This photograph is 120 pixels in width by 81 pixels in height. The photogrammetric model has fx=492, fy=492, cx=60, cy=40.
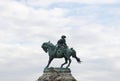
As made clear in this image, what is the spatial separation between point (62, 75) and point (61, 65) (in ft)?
2.76

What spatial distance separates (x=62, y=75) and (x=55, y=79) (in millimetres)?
672

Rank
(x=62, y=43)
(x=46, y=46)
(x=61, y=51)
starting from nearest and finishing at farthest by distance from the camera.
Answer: (x=61, y=51), (x=62, y=43), (x=46, y=46)

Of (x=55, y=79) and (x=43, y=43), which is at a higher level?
(x=43, y=43)

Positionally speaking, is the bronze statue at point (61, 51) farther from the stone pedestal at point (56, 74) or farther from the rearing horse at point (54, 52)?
the stone pedestal at point (56, 74)

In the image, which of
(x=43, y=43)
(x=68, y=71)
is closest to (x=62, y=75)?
(x=68, y=71)

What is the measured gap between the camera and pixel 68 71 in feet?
135

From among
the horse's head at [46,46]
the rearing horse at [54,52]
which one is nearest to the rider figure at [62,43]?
the rearing horse at [54,52]

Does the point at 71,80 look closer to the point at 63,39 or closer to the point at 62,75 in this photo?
the point at 62,75

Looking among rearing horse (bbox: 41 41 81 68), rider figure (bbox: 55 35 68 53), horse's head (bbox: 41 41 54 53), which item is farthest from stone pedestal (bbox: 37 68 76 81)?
rider figure (bbox: 55 35 68 53)

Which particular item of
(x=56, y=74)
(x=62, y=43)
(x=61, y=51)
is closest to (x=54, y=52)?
(x=61, y=51)

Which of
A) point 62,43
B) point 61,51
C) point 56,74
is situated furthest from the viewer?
point 56,74

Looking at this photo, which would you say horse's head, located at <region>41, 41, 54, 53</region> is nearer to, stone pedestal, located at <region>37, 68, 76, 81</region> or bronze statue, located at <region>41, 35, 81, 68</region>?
bronze statue, located at <region>41, 35, 81, 68</region>

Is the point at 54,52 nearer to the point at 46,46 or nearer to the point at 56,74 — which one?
the point at 46,46

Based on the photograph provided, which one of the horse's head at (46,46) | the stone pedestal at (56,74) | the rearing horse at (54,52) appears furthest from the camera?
the horse's head at (46,46)
